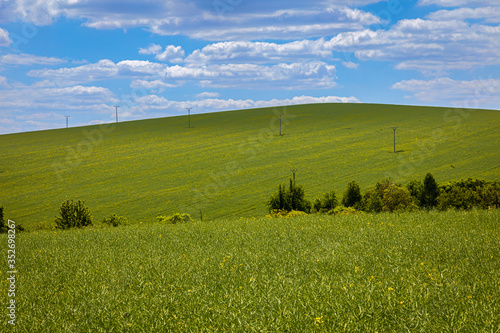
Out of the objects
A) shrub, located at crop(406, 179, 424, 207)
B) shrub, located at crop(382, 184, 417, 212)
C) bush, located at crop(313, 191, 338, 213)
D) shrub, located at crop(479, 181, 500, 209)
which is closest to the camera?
shrub, located at crop(382, 184, 417, 212)

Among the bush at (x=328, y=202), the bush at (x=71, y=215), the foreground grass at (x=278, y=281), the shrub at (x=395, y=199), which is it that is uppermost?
the foreground grass at (x=278, y=281)

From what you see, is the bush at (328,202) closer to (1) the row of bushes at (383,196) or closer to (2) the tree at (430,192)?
(1) the row of bushes at (383,196)

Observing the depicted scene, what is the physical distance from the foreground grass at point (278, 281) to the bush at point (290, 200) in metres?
44.3

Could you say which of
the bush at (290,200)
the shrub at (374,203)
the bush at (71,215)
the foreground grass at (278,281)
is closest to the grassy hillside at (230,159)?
the bush at (290,200)

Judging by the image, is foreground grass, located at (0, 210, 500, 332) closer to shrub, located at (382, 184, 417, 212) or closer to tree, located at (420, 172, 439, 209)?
shrub, located at (382, 184, 417, 212)

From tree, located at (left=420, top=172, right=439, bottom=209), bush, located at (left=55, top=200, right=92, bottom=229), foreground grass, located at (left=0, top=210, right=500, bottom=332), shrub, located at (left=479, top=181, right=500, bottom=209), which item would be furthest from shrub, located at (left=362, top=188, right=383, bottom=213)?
foreground grass, located at (left=0, top=210, right=500, bottom=332)

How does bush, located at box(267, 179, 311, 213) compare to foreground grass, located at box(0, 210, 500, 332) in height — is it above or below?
below

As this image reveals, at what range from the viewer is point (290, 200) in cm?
6022

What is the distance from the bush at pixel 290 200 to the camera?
6003 cm

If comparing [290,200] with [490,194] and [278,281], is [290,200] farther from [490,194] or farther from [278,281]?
[278,281]

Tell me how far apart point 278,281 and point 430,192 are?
60.1 metres

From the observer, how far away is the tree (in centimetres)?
6191

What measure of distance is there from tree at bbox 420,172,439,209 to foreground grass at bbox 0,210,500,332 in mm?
49744

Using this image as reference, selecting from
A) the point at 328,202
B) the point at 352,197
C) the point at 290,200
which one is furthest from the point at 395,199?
the point at 290,200
